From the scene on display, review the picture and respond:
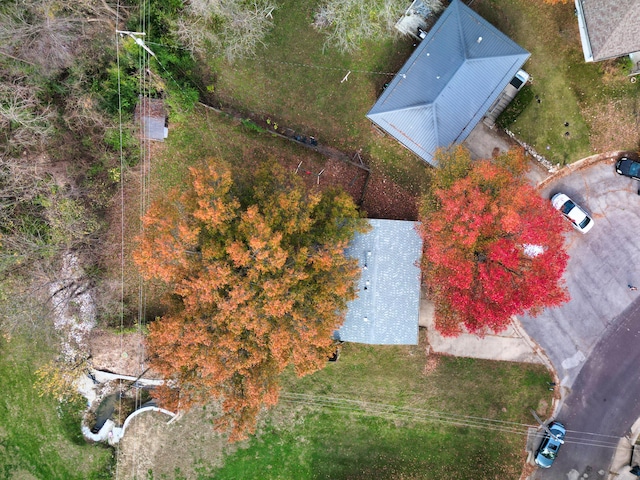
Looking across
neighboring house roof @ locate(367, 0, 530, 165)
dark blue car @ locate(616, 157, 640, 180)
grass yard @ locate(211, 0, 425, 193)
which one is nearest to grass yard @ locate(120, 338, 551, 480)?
grass yard @ locate(211, 0, 425, 193)

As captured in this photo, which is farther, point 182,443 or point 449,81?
point 182,443

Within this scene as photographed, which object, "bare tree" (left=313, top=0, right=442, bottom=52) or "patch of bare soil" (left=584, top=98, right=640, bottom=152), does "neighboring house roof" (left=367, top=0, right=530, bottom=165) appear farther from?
"patch of bare soil" (left=584, top=98, right=640, bottom=152)

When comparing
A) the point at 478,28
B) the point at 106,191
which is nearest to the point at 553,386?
the point at 478,28

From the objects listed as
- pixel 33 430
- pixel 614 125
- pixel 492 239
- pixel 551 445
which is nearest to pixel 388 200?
pixel 492 239

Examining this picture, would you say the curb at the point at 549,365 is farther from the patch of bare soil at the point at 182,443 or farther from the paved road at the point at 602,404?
the patch of bare soil at the point at 182,443

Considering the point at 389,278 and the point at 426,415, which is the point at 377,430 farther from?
the point at 389,278
